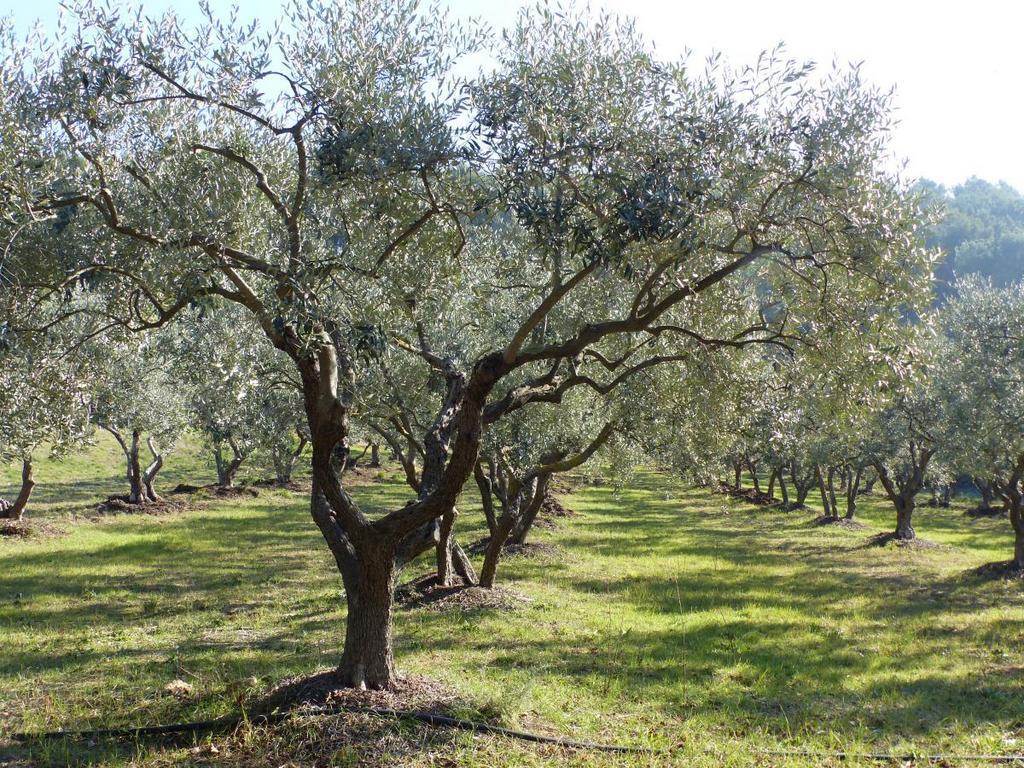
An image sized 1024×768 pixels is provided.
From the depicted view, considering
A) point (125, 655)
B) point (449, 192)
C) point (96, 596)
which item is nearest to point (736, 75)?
point (449, 192)

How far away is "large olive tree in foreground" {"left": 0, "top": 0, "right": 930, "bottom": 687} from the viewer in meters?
8.00

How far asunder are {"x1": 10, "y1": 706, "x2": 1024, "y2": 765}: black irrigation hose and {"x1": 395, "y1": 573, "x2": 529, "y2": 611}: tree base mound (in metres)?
7.83

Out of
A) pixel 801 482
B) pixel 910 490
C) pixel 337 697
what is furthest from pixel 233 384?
pixel 801 482

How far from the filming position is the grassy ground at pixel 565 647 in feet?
30.1

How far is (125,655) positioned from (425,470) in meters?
6.47

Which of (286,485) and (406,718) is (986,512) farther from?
(406,718)

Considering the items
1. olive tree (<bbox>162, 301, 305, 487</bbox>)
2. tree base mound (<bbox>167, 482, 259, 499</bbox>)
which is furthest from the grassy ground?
tree base mound (<bbox>167, 482, 259, 499</bbox>)

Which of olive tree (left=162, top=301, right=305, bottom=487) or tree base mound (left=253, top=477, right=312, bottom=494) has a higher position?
olive tree (left=162, top=301, right=305, bottom=487)

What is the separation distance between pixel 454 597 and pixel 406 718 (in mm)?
8517

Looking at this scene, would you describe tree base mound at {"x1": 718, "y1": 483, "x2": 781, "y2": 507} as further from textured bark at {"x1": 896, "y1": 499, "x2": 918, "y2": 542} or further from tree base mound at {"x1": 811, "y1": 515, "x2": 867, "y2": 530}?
textured bark at {"x1": 896, "y1": 499, "x2": 918, "y2": 542}

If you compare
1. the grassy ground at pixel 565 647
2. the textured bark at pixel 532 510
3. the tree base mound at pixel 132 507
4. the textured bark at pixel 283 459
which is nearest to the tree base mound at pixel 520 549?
the textured bark at pixel 532 510

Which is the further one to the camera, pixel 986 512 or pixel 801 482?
pixel 986 512

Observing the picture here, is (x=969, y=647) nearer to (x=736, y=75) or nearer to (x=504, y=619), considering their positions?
(x=504, y=619)

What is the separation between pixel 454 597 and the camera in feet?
56.5
